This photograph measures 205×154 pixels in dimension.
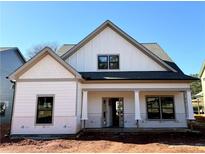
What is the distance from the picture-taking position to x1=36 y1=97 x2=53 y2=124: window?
12.5m

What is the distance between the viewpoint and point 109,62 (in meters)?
15.8

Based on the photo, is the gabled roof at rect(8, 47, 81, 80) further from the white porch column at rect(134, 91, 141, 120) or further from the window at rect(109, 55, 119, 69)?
the white porch column at rect(134, 91, 141, 120)

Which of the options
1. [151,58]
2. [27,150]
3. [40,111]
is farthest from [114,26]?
[27,150]

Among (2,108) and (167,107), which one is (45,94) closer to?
(167,107)

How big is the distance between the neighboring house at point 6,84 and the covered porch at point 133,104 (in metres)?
11.0

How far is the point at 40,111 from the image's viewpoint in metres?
12.6

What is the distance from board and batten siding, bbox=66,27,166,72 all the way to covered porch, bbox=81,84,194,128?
1.84 m

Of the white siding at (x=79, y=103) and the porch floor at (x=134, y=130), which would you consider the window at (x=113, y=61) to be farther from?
the porch floor at (x=134, y=130)

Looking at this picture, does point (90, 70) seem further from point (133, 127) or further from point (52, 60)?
point (133, 127)

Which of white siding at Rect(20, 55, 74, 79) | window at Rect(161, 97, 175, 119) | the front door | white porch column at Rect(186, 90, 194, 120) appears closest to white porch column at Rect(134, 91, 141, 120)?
the front door

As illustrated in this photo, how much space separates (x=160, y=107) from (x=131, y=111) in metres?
2.08

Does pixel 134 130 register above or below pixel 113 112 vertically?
below

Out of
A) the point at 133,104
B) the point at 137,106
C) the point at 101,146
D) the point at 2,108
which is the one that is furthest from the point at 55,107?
the point at 2,108

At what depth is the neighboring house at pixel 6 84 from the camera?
21453mm
